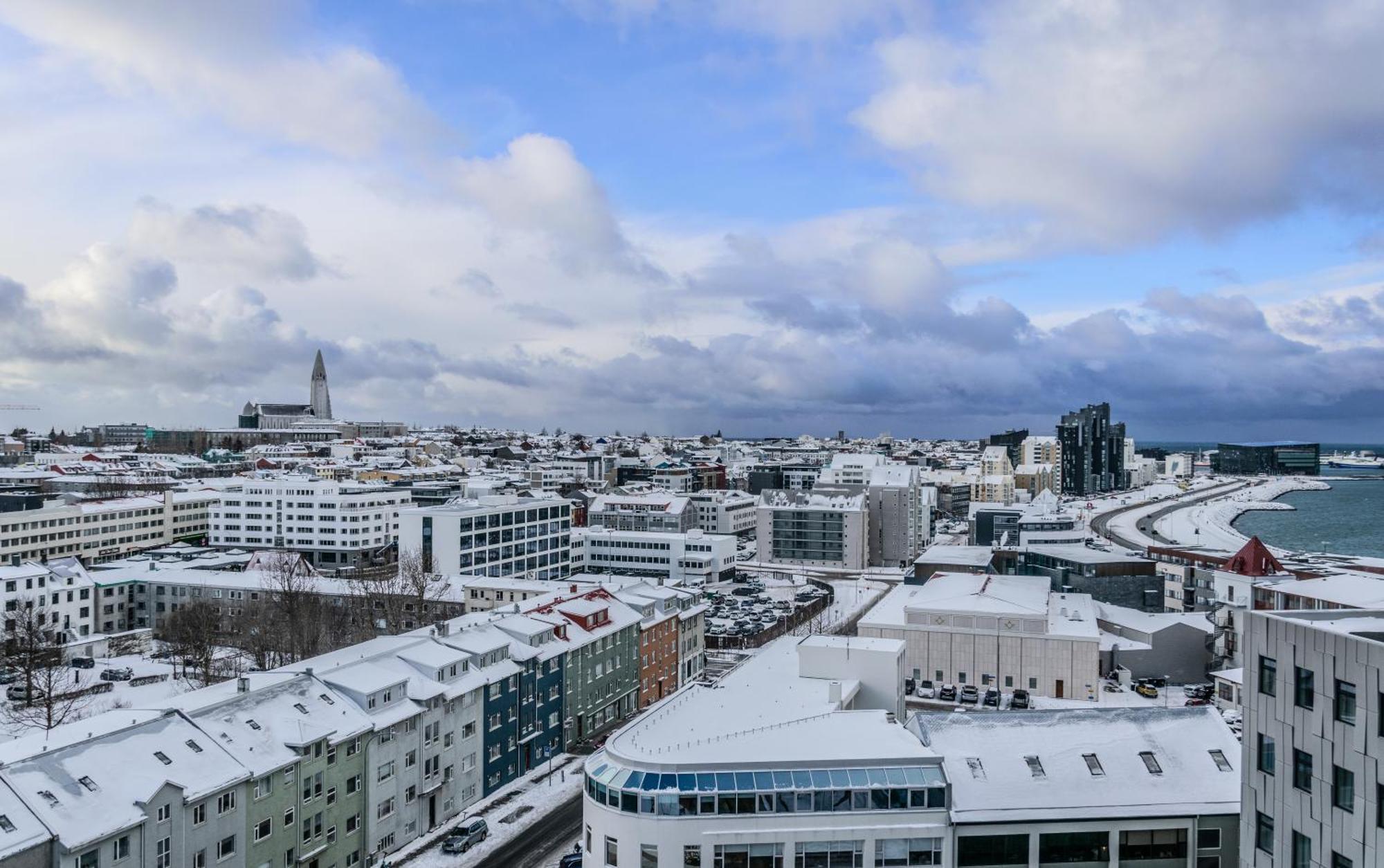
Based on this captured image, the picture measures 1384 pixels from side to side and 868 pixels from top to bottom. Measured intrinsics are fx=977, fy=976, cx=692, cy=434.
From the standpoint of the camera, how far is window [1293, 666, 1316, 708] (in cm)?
1395

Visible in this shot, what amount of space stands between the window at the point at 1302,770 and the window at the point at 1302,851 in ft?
2.34

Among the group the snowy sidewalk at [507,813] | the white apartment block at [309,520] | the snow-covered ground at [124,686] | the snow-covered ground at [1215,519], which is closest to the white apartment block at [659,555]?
the white apartment block at [309,520]

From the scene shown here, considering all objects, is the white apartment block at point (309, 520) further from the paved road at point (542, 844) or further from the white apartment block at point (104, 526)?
the paved road at point (542, 844)

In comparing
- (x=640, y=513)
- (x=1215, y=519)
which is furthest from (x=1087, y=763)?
(x=1215, y=519)

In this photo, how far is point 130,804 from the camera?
1877 centimetres

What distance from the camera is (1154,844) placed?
19172 millimetres

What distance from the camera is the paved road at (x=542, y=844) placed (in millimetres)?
24734

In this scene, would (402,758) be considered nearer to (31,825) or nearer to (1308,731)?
(31,825)

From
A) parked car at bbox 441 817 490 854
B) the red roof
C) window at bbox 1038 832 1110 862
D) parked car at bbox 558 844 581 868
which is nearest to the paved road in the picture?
parked car at bbox 558 844 581 868

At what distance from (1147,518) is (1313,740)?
5090 inches

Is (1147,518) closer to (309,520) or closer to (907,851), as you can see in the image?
(309,520)

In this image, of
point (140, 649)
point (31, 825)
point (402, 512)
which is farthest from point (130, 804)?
point (402, 512)

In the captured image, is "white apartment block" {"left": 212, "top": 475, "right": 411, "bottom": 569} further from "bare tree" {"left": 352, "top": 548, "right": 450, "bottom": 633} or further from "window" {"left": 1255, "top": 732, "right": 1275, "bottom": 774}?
"window" {"left": 1255, "top": 732, "right": 1275, "bottom": 774}

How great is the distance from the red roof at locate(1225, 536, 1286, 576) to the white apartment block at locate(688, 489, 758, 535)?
161ft
